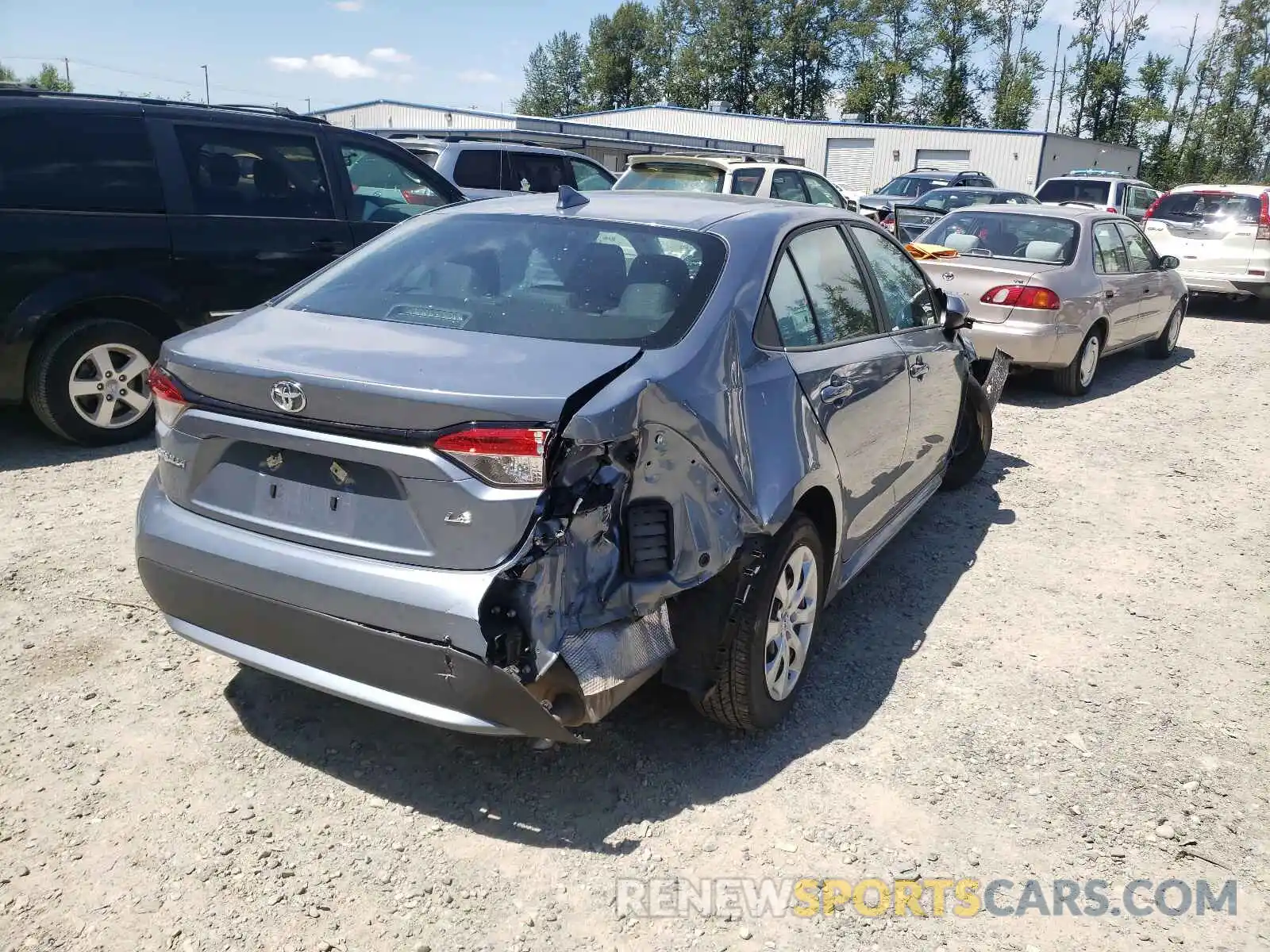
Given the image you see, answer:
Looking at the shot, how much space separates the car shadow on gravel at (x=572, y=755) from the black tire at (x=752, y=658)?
0.56ft

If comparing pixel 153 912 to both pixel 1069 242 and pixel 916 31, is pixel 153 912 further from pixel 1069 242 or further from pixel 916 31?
pixel 916 31

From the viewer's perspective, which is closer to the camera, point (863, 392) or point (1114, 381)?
point (863, 392)

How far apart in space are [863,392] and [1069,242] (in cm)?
588

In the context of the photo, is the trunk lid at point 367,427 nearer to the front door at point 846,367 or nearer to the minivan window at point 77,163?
the front door at point 846,367

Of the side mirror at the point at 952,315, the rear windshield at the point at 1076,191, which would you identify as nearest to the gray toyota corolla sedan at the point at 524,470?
the side mirror at the point at 952,315

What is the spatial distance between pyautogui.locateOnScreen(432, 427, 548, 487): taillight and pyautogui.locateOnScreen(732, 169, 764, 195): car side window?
9.76m

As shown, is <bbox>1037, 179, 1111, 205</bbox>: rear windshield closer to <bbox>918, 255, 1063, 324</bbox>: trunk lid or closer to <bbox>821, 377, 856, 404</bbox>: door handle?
<bbox>918, 255, 1063, 324</bbox>: trunk lid

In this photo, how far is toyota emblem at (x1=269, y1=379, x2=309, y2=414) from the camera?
2.59m

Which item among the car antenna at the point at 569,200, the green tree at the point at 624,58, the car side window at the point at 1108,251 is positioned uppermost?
the green tree at the point at 624,58

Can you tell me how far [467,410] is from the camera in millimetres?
2428

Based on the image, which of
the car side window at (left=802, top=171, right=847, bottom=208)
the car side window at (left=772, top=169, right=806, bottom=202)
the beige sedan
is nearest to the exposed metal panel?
the car side window at (left=802, top=171, right=847, bottom=208)

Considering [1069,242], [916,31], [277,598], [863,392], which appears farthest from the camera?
[916,31]

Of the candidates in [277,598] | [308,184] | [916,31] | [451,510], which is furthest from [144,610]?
[916,31]

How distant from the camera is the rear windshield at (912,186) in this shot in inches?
906
